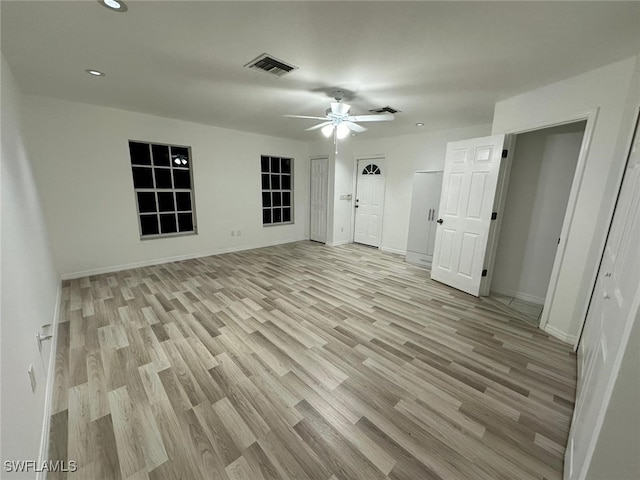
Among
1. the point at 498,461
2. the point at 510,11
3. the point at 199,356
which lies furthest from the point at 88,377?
the point at 510,11

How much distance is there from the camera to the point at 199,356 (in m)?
2.19

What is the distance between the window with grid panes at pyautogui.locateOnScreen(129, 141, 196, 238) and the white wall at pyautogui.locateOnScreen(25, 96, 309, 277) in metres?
0.15

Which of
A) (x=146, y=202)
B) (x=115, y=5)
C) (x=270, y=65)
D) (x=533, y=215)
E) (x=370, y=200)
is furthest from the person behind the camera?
(x=370, y=200)

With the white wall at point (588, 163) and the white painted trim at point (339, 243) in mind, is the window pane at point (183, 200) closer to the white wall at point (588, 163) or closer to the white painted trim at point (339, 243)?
the white painted trim at point (339, 243)

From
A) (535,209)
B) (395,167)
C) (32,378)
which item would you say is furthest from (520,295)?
(32,378)

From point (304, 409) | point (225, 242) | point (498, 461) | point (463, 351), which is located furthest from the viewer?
point (225, 242)

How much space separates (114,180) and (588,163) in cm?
605

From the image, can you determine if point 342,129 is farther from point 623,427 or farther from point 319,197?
point 623,427

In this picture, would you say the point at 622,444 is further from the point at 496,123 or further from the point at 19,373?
the point at 496,123

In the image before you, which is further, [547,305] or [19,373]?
[547,305]

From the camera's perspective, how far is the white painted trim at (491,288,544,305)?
3.48m

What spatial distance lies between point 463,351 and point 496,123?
284 centimetres

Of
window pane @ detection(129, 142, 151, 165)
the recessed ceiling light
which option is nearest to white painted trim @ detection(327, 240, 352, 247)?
window pane @ detection(129, 142, 151, 165)

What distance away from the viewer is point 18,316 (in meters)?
1.37
